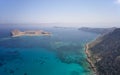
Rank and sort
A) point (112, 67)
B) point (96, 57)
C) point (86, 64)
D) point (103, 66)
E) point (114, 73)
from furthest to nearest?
point (96, 57)
point (86, 64)
point (103, 66)
point (112, 67)
point (114, 73)

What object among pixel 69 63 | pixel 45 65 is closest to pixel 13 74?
pixel 45 65

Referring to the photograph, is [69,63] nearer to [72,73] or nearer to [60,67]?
[60,67]

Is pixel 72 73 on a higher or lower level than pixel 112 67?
lower

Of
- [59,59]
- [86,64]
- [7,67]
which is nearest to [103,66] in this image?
[86,64]

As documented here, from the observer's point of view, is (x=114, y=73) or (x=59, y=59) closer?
(x=114, y=73)

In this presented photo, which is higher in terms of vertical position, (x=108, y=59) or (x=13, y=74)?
(x=108, y=59)

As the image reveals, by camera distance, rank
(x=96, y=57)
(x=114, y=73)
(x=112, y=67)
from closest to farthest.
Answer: (x=114, y=73) < (x=112, y=67) < (x=96, y=57)

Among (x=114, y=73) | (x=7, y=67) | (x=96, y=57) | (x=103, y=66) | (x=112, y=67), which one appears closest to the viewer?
(x=114, y=73)

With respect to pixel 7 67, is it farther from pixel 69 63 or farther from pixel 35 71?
pixel 69 63

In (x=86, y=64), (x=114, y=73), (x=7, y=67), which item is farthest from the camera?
(x=86, y=64)
